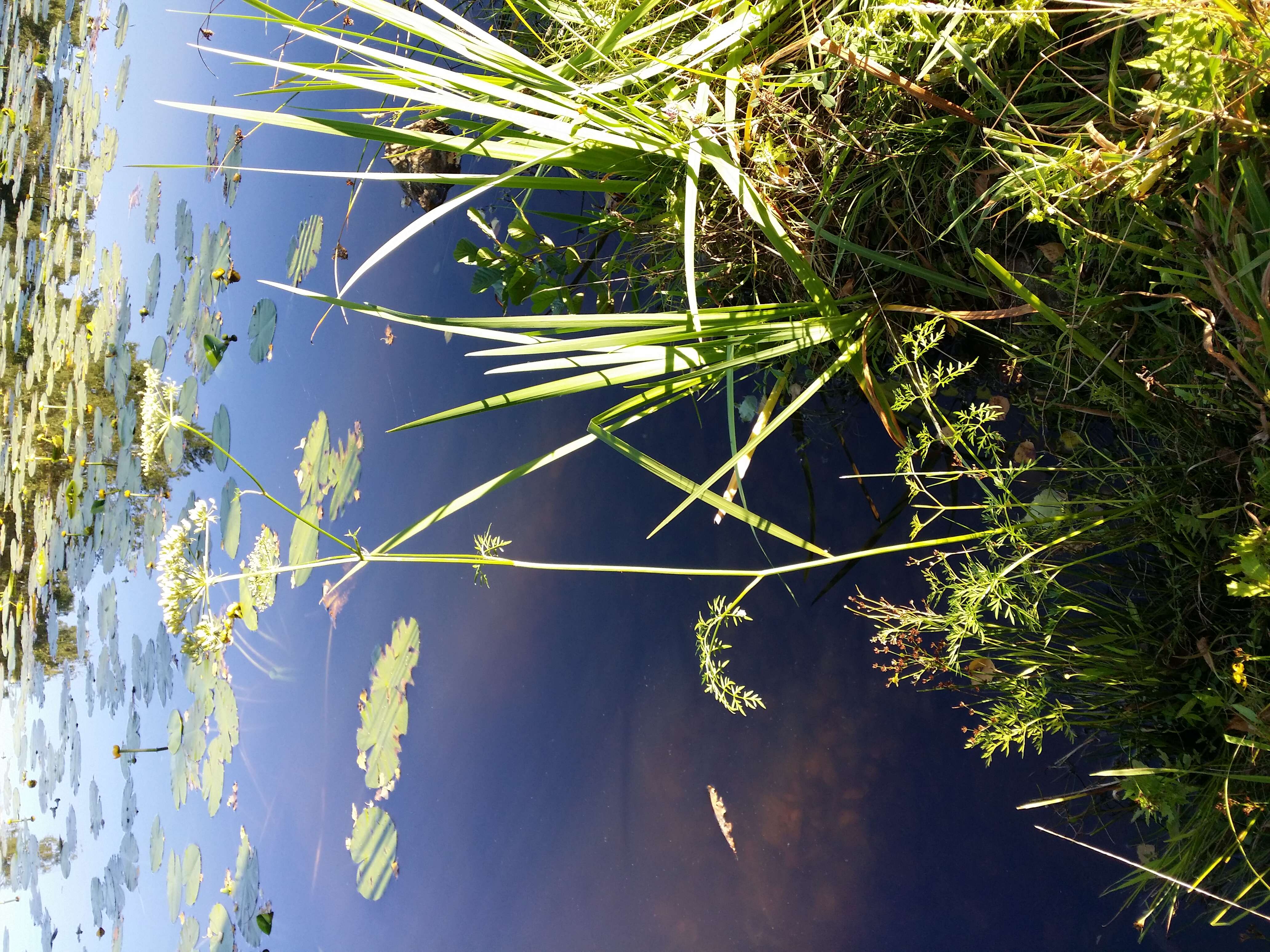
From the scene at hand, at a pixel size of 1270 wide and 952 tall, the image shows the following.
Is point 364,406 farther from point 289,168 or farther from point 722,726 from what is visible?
point 722,726

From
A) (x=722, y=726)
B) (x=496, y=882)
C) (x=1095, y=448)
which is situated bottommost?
(x=496, y=882)

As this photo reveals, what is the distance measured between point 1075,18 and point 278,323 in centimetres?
132

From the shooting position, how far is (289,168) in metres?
1.42

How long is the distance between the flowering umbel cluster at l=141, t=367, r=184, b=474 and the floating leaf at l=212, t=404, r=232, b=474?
0.08 meters

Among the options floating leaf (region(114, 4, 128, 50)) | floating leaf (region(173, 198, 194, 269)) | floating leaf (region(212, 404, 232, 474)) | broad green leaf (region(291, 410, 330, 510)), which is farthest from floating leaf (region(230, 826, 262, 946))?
floating leaf (region(114, 4, 128, 50))

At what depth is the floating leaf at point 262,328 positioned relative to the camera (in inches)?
55.6

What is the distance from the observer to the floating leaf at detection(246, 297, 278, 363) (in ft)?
4.63

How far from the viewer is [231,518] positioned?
1470mm

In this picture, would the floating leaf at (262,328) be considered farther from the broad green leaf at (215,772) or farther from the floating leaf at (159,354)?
the broad green leaf at (215,772)

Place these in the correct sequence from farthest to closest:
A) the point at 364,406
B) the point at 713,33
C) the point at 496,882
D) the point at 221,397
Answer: the point at 221,397 < the point at 364,406 < the point at 496,882 < the point at 713,33

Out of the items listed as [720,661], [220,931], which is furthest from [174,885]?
[720,661]

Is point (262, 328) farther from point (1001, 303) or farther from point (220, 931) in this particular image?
point (1001, 303)

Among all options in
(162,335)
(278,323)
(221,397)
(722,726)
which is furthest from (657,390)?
(162,335)

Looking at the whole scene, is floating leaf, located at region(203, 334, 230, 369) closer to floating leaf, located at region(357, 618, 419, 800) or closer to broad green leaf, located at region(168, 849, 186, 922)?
floating leaf, located at region(357, 618, 419, 800)
